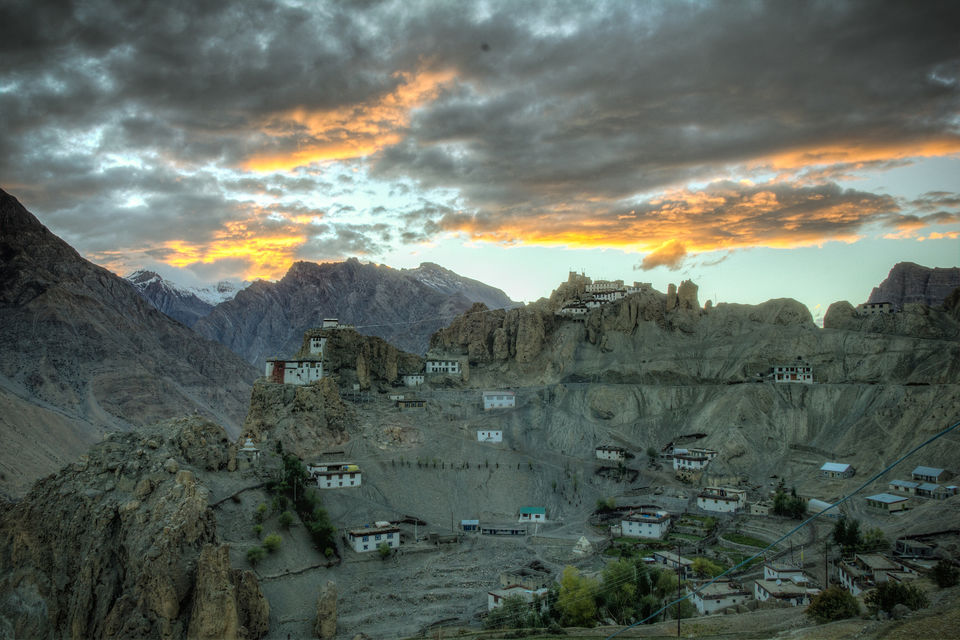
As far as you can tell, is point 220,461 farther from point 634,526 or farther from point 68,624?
point 634,526

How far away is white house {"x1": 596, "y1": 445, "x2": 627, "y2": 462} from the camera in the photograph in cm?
8462

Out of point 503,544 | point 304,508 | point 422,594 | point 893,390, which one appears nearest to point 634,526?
point 503,544

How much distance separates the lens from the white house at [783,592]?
145 feet

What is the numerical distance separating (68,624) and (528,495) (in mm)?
42145

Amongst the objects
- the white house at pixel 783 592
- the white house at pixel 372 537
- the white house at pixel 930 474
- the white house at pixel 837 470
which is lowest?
the white house at pixel 372 537

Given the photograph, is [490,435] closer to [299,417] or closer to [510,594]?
[299,417]

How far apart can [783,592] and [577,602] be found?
1208 cm

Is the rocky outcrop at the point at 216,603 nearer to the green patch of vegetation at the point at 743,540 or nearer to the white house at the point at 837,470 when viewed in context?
the green patch of vegetation at the point at 743,540

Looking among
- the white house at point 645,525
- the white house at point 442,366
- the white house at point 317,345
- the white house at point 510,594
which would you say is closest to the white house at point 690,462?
the white house at point 645,525

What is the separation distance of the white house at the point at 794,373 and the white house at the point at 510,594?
170ft

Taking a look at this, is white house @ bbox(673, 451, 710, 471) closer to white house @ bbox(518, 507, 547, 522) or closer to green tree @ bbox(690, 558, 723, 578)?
white house @ bbox(518, 507, 547, 522)

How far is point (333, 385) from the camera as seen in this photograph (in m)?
83.9

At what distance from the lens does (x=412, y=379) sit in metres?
102

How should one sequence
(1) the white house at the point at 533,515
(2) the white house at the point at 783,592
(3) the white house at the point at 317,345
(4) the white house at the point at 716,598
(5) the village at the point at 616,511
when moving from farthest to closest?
(3) the white house at the point at 317,345, (1) the white house at the point at 533,515, (5) the village at the point at 616,511, (4) the white house at the point at 716,598, (2) the white house at the point at 783,592
